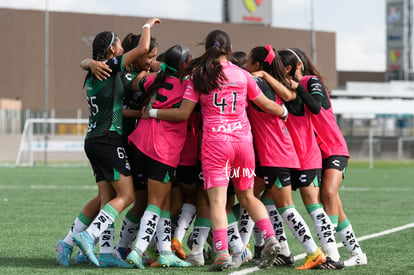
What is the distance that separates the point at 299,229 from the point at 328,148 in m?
0.89

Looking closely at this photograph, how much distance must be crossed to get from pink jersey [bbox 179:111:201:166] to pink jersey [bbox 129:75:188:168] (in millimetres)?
177

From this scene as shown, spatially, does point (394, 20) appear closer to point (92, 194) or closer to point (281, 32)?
point (281, 32)

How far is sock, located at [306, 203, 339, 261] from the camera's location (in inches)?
279

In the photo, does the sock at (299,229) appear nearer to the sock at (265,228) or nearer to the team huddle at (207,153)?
the team huddle at (207,153)

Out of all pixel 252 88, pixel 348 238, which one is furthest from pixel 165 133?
pixel 348 238

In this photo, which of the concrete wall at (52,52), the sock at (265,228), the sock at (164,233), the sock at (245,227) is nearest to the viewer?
the sock at (265,228)

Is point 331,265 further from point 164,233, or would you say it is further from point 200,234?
point 164,233

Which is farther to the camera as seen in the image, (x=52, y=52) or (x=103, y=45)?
(x=52, y=52)

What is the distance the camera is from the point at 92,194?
54.7 ft

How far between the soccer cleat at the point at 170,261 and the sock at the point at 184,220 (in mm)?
401

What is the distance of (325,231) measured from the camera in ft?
23.4

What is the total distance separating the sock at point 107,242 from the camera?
23.8 ft

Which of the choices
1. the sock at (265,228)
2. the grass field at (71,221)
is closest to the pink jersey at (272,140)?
the sock at (265,228)

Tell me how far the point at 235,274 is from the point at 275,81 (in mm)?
1719
